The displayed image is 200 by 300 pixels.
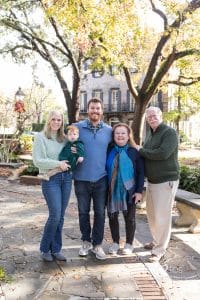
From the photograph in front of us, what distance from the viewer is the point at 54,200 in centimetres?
470

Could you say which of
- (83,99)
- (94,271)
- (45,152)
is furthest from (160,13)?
(83,99)

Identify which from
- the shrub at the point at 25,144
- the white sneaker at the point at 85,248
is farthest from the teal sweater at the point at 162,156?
the shrub at the point at 25,144

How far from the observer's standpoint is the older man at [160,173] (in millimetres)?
4973

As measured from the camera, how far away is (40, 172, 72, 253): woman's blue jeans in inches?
185

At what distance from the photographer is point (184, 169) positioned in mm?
10258

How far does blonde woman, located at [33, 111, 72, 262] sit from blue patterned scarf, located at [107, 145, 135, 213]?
1.71 ft

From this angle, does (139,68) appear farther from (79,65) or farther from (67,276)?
(67,276)

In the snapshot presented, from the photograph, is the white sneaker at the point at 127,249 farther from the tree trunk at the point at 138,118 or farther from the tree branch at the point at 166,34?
the tree trunk at the point at 138,118

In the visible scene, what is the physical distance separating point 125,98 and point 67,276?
144ft

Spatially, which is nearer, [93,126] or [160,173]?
[93,126]

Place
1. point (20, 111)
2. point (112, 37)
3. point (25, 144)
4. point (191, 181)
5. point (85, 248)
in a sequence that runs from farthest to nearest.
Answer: point (25, 144) < point (20, 111) < point (112, 37) < point (191, 181) < point (85, 248)

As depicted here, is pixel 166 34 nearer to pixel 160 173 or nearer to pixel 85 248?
pixel 160 173

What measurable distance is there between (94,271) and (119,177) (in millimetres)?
1129

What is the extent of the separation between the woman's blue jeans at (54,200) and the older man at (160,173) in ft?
3.35
